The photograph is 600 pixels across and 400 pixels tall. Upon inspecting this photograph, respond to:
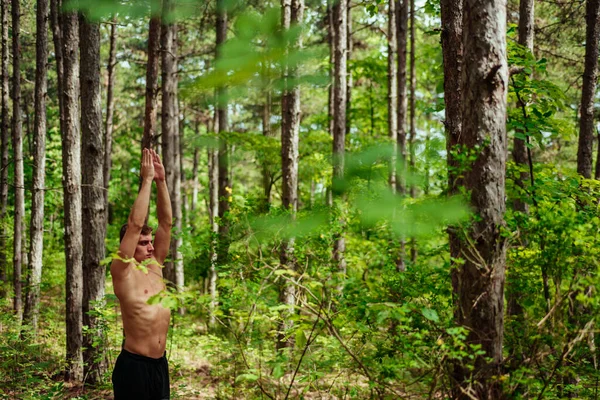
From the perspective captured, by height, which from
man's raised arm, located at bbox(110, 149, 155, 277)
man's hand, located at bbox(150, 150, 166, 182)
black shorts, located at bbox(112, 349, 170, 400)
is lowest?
black shorts, located at bbox(112, 349, 170, 400)

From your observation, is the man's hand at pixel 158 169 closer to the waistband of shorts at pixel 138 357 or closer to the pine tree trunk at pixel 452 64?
the waistband of shorts at pixel 138 357

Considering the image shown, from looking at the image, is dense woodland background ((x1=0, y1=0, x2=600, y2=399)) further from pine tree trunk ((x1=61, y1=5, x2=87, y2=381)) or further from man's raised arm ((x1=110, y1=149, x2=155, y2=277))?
man's raised arm ((x1=110, y1=149, x2=155, y2=277))

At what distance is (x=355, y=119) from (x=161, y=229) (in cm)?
1333

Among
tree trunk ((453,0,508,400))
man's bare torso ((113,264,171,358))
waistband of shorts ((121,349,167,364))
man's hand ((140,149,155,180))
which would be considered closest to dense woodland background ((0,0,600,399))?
tree trunk ((453,0,508,400))

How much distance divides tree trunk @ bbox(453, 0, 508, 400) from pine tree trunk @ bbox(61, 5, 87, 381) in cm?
635

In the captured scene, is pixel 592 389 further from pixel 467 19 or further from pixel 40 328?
pixel 40 328

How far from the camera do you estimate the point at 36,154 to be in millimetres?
11328

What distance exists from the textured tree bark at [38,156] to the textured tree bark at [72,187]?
3066mm

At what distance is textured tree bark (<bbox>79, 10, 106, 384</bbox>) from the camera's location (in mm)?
7312

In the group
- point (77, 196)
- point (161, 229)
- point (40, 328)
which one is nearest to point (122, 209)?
point (40, 328)

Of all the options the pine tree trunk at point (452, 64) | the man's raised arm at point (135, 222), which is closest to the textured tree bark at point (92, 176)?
the man's raised arm at point (135, 222)

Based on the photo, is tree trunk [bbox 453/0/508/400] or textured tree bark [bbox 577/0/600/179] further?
textured tree bark [bbox 577/0/600/179]

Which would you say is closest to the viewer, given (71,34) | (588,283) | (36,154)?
(588,283)

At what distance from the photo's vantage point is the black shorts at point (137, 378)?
436cm
